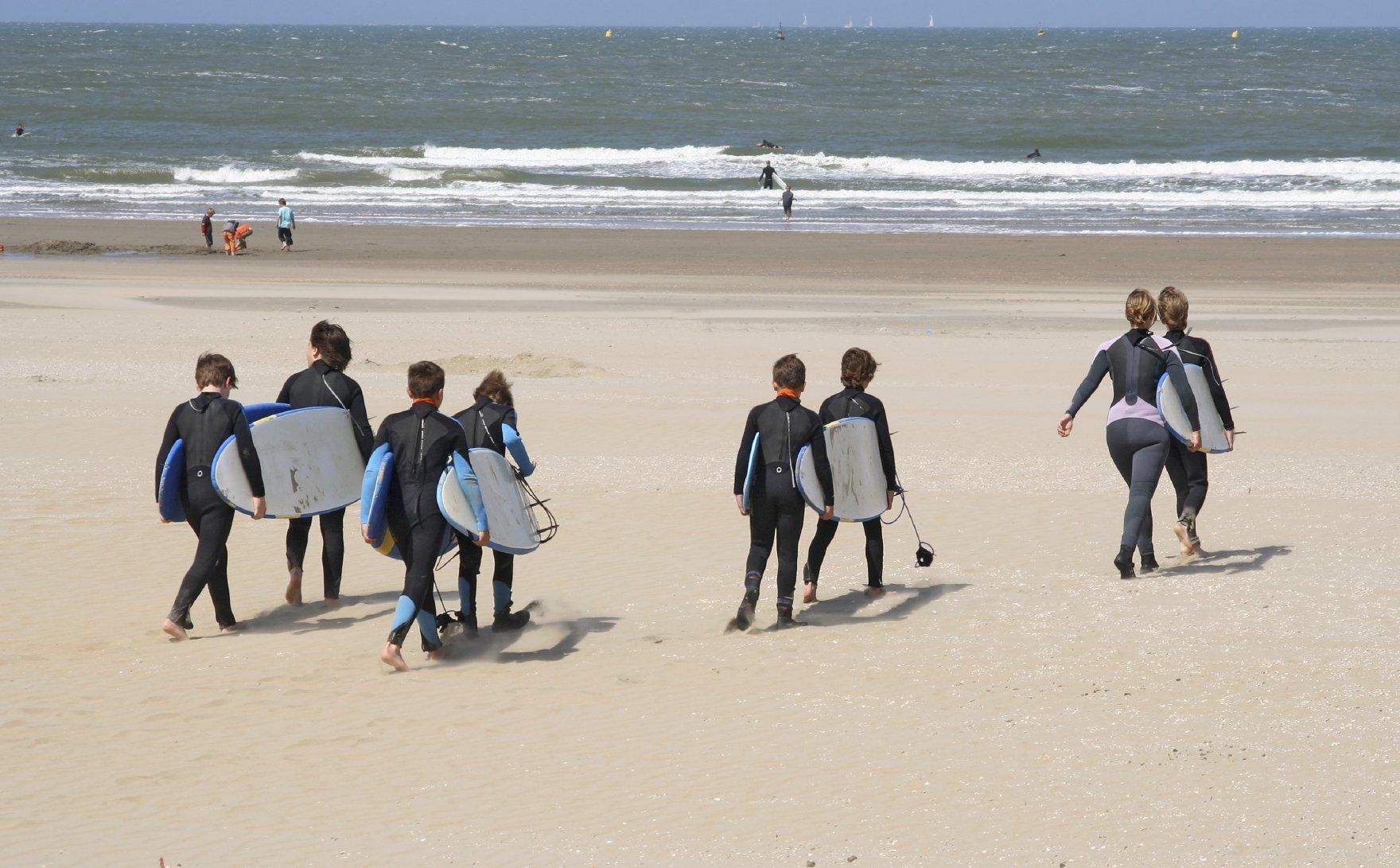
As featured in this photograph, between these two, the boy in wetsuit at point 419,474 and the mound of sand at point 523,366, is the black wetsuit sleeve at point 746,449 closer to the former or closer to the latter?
the boy in wetsuit at point 419,474

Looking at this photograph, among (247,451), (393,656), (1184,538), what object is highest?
(247,451)

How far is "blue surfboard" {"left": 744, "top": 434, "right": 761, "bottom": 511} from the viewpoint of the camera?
22.1ft

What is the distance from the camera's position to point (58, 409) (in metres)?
12.7

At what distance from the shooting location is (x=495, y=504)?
652 centimetres

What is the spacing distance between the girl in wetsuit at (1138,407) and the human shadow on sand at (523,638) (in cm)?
278

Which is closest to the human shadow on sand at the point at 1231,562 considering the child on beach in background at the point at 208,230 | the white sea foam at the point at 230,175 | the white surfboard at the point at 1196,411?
the white surfboard at the point at 1196,411

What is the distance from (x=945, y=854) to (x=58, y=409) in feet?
35.7

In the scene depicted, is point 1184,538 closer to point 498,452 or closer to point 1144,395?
point 1144,395

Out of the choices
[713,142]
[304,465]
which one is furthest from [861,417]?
[713,142]

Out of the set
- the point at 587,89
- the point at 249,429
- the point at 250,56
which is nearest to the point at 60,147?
the point at 587,89

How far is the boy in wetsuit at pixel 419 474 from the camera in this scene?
627 cm

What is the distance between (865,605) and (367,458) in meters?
2.84

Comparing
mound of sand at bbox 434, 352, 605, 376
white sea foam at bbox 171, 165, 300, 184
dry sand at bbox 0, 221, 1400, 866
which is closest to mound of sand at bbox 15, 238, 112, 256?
dry sand at bbox 0, 221, 1400, 866

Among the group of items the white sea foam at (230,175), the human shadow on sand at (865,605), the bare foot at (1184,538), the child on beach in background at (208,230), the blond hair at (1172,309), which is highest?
the white sea foam at (230,175)
